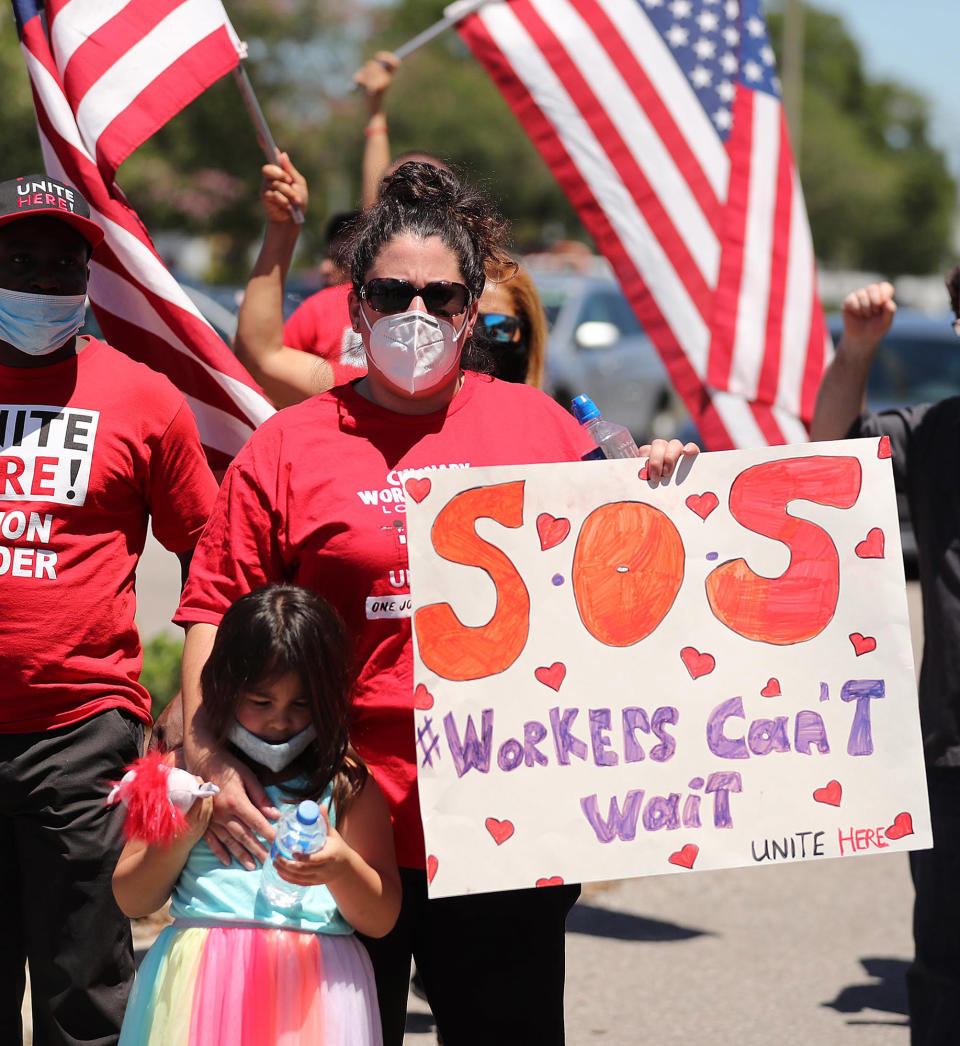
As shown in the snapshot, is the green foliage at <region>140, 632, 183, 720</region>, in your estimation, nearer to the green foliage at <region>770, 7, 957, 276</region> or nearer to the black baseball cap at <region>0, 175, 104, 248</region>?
the black baseball cap at <region>0, 175, 104, 248</region>

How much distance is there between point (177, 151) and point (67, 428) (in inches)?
1019

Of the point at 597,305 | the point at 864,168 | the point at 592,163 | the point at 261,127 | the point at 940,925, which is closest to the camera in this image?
the point at 940,925

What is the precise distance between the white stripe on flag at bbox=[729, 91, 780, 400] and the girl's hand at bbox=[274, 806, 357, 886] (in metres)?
3.37

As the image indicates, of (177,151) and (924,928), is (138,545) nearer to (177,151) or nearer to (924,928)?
(924,928)

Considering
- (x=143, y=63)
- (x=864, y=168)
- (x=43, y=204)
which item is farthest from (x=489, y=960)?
(x=864, y=168)

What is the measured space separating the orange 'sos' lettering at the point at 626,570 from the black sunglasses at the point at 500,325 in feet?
3.98

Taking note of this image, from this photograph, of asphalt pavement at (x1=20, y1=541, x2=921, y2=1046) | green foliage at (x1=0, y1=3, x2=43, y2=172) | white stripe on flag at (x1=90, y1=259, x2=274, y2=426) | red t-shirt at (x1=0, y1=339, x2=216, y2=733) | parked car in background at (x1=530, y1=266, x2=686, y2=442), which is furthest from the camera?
green foliage at (x1=0, y1=3, x2=43, y2=172)

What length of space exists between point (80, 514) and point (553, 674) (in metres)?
1.03

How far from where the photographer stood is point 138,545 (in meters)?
3.26

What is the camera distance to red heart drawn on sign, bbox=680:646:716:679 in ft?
9.07

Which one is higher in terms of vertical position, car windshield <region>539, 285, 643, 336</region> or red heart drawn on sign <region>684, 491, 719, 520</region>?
car windshield <region>539, 285, 643, 336</region>

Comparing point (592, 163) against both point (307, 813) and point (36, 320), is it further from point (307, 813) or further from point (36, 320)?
point (307, 813)

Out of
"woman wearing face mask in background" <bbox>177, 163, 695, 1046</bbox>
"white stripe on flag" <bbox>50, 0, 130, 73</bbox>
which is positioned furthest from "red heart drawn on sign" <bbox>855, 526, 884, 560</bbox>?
"white stripe on flag" <bbox>50, 0, 130, 73</bbox>

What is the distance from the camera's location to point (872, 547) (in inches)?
112
